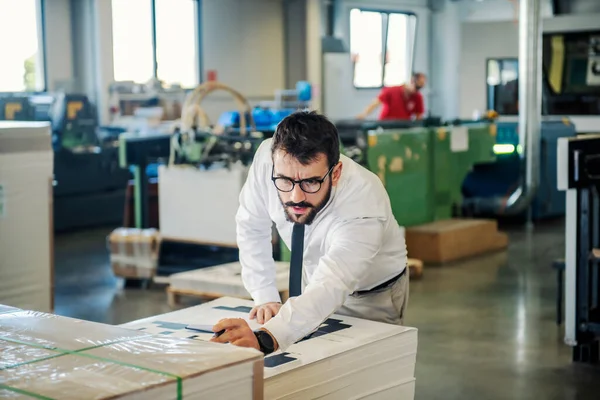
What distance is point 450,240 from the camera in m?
7.13

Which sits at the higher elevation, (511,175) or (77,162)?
(77,162)

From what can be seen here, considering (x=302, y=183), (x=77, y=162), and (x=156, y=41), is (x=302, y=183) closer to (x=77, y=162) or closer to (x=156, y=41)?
(x=77, y=162)

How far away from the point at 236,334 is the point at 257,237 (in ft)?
2.41

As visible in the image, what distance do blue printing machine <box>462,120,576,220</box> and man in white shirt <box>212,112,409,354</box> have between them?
652 centimetres

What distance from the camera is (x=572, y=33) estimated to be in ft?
31.3

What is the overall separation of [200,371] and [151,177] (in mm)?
7782

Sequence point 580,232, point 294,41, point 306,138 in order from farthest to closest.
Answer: point 294,41 → point 580,232 → point 306,138

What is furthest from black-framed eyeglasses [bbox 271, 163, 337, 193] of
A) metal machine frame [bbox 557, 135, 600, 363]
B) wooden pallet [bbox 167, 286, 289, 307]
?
wooden pallet [bbox 167, 286, 289, 307]

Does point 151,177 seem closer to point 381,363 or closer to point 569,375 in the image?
point 569,375

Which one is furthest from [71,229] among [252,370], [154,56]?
[252,370]

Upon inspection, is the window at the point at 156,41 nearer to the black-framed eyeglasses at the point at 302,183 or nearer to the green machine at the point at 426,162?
the green machine at the point at 426,162

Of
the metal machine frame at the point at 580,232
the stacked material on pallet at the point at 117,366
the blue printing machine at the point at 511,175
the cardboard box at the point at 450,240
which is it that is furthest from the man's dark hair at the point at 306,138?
the blue printing machine at the point at 511,175

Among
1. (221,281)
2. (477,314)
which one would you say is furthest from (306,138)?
(477,314)

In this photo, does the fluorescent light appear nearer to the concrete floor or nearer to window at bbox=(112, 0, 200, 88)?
the concrete floor
